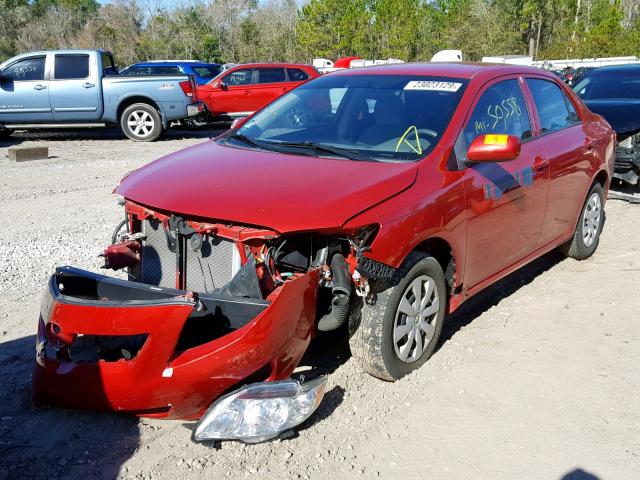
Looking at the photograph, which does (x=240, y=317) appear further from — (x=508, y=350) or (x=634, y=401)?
(x=634, y=401)

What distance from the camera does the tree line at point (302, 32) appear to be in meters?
43.0

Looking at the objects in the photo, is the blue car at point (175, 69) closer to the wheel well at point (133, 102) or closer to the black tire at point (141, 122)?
the wheel well at point (133, 102)

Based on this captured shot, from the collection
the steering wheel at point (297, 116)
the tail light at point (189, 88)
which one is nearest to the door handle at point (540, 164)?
the steering wheel at point (297, 116)

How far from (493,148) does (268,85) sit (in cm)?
1367

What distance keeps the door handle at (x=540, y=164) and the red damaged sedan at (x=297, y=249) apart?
2 centimetres

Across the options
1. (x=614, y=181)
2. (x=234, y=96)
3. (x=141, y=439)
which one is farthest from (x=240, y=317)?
(x=234, y=96)

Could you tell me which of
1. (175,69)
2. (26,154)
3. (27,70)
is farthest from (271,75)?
Result: (26,154)

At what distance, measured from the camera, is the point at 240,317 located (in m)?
3.26

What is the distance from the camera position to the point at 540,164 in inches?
191

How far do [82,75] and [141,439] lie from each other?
41.9 ft

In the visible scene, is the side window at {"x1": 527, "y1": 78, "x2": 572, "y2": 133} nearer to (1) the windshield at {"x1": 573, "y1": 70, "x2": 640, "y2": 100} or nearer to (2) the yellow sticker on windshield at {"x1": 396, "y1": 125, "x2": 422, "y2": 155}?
(2) the yellow sticker on windshield at {"x1": 396, "y1": 125, "x2": 422, "y2": 155}

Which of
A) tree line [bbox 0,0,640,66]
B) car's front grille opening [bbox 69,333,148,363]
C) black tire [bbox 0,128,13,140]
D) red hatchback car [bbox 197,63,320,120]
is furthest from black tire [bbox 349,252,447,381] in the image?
tree line [bbox 0,0,640,66]

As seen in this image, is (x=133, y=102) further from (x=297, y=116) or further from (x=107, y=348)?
(x=107, y=348)

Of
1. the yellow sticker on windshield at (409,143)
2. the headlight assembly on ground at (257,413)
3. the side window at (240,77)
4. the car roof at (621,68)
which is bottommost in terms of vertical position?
the headlight assembly on ground at (257,413)
